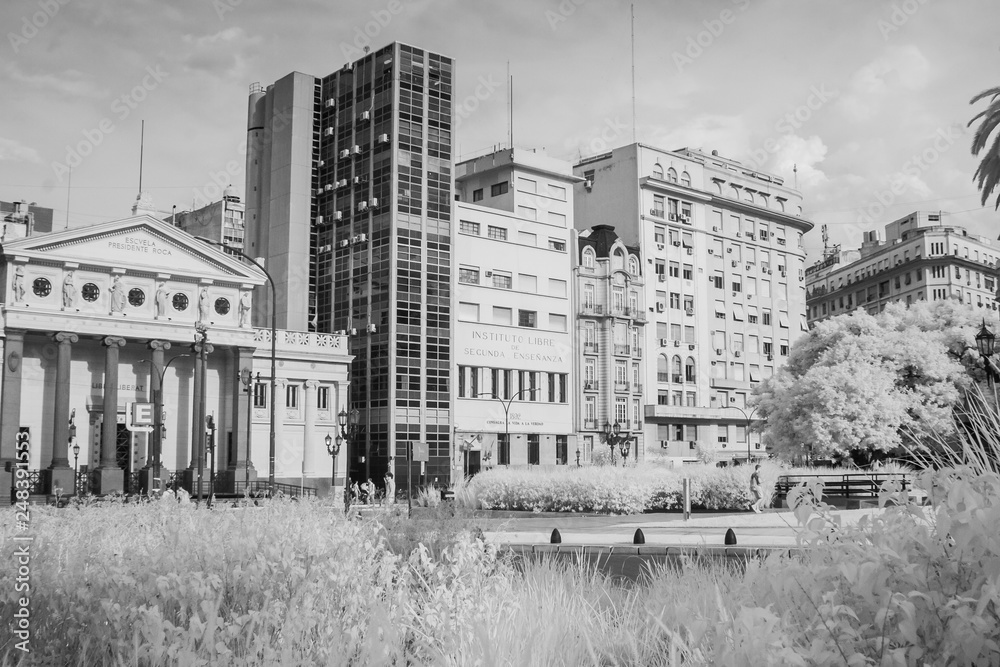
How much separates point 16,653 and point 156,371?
41.9 metres

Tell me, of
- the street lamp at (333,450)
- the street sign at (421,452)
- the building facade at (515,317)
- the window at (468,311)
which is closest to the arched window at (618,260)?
the building facade at (515,317)

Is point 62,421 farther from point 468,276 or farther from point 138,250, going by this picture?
point 468,276

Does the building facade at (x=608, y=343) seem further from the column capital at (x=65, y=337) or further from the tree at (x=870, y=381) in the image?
the column capital at (x=65, y=337)

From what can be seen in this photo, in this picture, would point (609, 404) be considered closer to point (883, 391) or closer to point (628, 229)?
point (628, 229)

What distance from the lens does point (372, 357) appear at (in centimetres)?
6203

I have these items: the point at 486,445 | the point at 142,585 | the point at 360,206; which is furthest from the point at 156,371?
the point at 142,585

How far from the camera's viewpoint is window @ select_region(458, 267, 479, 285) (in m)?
67.1

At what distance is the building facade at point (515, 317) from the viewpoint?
6638cm

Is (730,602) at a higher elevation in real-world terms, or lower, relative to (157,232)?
lower

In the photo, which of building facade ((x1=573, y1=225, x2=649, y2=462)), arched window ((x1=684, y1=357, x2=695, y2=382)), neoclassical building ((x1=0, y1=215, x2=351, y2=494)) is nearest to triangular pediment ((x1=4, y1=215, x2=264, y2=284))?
neoclassical building ((x1=0, y1=215, x2=351, y2=494))

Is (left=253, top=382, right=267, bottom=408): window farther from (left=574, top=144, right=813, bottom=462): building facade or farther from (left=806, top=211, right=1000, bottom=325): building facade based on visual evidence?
(left=806, top=211, right=1000, bottom=325): building facade

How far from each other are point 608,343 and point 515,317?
9707 millimetres

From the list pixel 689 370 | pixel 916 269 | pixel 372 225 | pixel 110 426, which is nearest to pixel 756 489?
pixel 110 426

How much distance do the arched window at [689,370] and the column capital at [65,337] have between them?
54.0m
